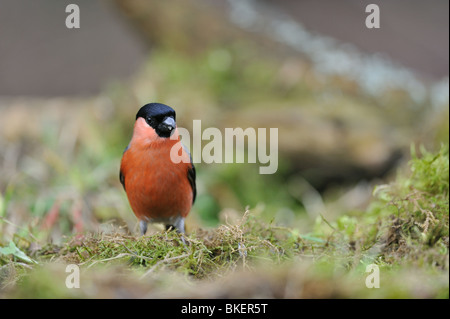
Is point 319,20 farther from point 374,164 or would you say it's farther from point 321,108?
point 374,164

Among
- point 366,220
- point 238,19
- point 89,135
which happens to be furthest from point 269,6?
point 366,220

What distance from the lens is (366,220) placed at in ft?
10.5

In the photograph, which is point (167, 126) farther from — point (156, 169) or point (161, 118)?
point (156, 169)

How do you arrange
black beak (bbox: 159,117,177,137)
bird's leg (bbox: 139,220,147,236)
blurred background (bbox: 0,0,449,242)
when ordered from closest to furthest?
black beak (bbox: 159,117,177,137) → bird's leg (bbox: 139,220,147,236) → blurred background (bbox: 0,0,449,242)

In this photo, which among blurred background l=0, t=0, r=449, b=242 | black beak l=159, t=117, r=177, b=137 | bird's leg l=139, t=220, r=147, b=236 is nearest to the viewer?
black beak l=159, t=117, r=177, b=137

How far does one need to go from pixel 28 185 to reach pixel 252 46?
397cm

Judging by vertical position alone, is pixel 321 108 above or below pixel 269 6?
below

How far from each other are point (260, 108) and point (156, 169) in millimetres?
3209

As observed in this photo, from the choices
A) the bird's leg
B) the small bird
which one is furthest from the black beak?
the bird's leg

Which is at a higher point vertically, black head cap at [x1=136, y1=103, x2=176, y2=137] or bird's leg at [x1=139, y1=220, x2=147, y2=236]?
black head cap at [x1=136, y1=103, x2=176, y2=137]

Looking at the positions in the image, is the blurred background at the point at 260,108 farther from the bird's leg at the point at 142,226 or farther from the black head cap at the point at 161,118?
the black head cap at the point at 161,118

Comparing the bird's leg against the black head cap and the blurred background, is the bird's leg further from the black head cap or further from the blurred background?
the black head cap

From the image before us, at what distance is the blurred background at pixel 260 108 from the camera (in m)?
4.87

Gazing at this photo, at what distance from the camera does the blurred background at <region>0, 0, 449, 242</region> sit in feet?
16.0
